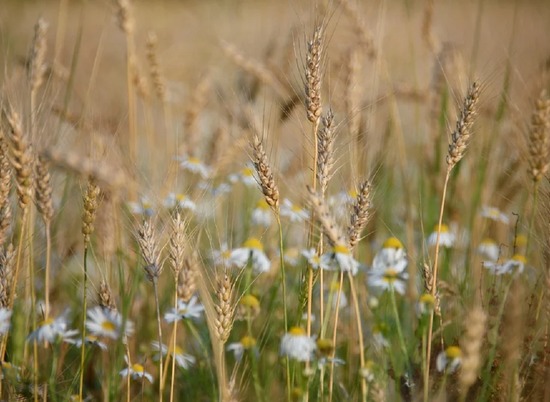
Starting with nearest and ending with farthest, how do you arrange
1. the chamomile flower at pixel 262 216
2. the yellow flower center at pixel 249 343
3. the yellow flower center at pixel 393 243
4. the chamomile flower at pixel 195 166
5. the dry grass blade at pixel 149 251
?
the dry grass blade at pixel 149 251, the yellow flower center at pixel 249 343, the yellow flower center at pixel 393 243, the chamomile flower at pixel 262 216, the chamomile flower at pixel 195 166

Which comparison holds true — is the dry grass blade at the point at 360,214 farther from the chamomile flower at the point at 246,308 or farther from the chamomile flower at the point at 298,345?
the chamomile flower at the point at 246,308

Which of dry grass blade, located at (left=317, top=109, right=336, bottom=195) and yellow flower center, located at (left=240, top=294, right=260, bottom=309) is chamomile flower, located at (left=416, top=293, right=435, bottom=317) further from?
yellow flower center, located at (left=240, top=294, right=260, bottom=309)

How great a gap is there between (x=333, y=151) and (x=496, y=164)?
117 cm

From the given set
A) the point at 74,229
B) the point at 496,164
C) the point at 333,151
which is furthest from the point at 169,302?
the point at 496,164

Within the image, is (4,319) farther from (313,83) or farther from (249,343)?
(313,83)

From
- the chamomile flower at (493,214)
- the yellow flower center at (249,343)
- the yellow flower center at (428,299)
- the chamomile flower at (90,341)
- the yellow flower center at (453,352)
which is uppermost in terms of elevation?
the chamomile flower at (493,214)

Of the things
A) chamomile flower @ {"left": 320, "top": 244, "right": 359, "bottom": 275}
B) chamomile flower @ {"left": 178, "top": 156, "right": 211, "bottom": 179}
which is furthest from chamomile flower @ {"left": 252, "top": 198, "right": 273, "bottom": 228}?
chamomile flower @ {"left": 320, "top": 244, "right": 359, "bottom": 275}

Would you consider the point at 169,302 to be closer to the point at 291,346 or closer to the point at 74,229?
the point at 74,229

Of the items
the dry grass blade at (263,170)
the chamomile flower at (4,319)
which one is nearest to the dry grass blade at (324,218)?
the dry grass blade at (263,170)

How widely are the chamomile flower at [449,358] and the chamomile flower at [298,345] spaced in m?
0.27

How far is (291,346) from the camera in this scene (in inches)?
52.6

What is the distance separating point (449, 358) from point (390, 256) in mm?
328

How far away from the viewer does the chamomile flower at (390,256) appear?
1612mm

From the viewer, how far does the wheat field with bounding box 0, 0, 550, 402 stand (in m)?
1.29
